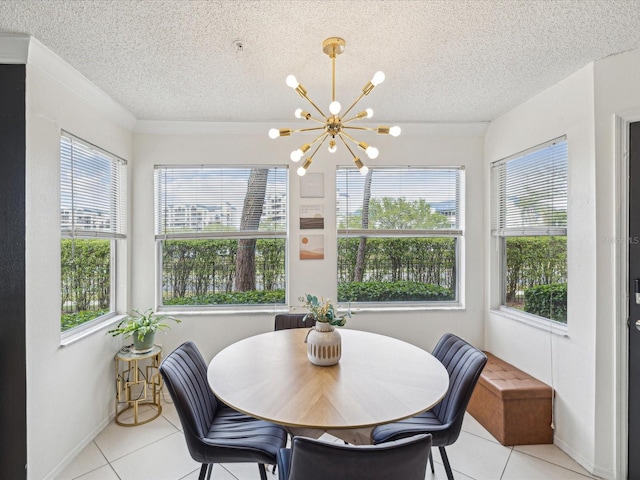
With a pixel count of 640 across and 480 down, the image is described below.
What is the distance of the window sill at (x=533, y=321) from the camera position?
96.9 inches

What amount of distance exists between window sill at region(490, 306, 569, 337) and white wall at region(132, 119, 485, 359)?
0.82 ft

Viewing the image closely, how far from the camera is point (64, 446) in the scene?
2193mm

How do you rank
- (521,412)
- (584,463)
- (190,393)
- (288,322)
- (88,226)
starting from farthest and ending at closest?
(288,322) < (88,226) < (521,412) < (584,463) < (190,393)

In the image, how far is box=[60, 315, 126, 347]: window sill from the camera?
228cm

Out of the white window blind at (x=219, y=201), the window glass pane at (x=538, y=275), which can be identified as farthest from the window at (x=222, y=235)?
the window glass pane at (x=538, y=275)

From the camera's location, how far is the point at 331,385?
161 cm

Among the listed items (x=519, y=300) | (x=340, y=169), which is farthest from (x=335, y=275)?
(x=519, y=300)

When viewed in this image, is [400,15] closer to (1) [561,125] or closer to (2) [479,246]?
(1) [561,125]

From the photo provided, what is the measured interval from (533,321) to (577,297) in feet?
1.68

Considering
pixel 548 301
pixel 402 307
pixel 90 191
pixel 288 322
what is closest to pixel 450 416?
pixel 288 322

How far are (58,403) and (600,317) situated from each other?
3572mm

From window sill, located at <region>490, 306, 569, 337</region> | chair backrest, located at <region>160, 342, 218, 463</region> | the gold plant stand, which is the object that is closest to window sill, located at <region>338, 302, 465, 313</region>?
window sill, located at <region>490, 306, 569, 337</region>

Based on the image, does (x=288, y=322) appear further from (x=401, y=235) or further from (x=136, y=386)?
(x=136, y=386)

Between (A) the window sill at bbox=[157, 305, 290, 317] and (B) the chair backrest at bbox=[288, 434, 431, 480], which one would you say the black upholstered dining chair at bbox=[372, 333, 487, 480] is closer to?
(B) the chair backrest at bbox=[288, 434, 431, 480]
